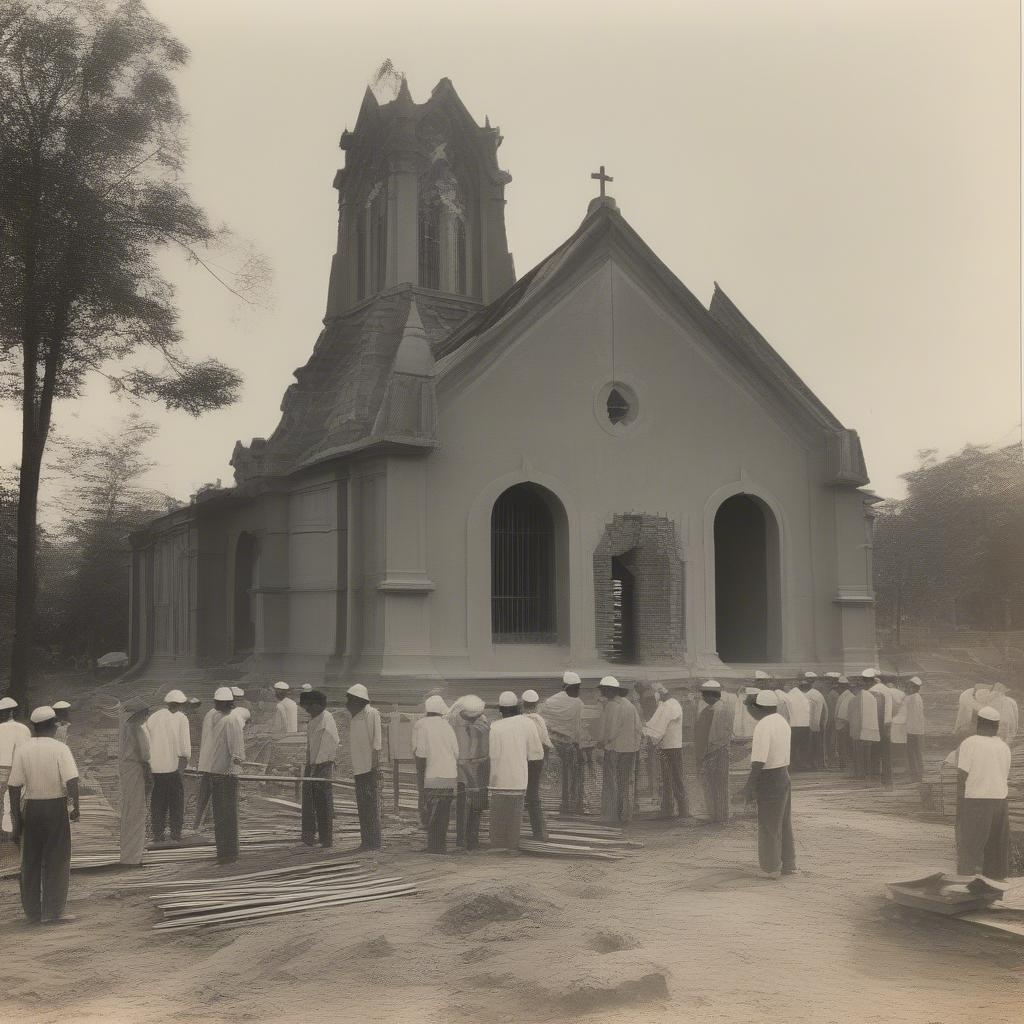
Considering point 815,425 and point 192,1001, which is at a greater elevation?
point 815,425

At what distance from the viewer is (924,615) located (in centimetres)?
1997

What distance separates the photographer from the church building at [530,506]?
1778cm

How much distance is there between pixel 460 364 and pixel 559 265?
7.43ft

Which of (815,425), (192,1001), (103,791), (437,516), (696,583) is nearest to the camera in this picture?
(192,1001)

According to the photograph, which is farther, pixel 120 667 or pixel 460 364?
pixel 120 667

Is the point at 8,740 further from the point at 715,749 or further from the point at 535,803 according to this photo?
the point at 715,749

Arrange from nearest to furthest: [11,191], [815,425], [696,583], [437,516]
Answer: [11,191], [437,516], [696,583], [815,425]

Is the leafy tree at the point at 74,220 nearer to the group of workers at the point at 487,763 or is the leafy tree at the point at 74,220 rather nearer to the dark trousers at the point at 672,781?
the group of workers at the point at 487,763

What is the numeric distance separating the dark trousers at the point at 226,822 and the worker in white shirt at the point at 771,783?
5.20 metres

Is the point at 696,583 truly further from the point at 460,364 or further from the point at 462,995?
the point at 462,995

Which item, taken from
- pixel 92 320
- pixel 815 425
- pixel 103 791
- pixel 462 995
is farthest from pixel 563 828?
pixel 815 425

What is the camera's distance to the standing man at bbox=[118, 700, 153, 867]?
1209cm

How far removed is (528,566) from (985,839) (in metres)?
9.29

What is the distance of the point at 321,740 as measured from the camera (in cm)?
1320
